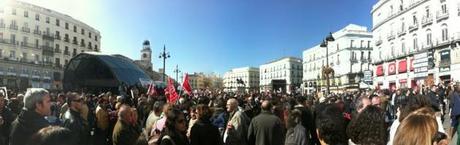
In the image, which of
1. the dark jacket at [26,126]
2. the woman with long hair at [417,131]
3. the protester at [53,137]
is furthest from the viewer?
the dark jacket at [26,126]

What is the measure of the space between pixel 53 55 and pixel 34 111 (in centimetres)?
8405

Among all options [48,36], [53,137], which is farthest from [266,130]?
[48,36]

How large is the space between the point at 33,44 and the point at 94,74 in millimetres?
48287

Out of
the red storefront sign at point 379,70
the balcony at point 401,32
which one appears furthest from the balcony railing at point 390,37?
the red storefront sign at point 379,70

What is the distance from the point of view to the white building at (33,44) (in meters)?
74.2

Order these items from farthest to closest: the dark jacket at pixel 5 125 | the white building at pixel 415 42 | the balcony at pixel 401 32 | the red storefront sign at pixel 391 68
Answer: the red storefront sign at pixel 391 68
the balcony at pixel 401 32
the white building at pixel 415 42
the dark jacket at pixel 5 125

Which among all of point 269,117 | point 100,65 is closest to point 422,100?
point 269,117

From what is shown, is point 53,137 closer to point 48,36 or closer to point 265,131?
point 265,131

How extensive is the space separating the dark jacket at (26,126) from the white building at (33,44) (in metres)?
69.1

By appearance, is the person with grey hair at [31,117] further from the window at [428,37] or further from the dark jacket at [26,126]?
the window at [428,37]

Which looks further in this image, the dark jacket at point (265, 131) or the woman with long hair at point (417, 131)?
the dark jacket at point (265, 131)

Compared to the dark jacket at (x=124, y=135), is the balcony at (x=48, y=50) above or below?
above

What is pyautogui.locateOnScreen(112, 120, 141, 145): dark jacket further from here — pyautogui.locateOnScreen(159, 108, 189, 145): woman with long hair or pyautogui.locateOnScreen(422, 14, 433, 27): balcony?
pyautogui.locateOnScreen(422, 14, 433, 27): balcony

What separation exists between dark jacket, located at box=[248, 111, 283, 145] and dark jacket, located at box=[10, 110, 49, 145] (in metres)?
3.69
